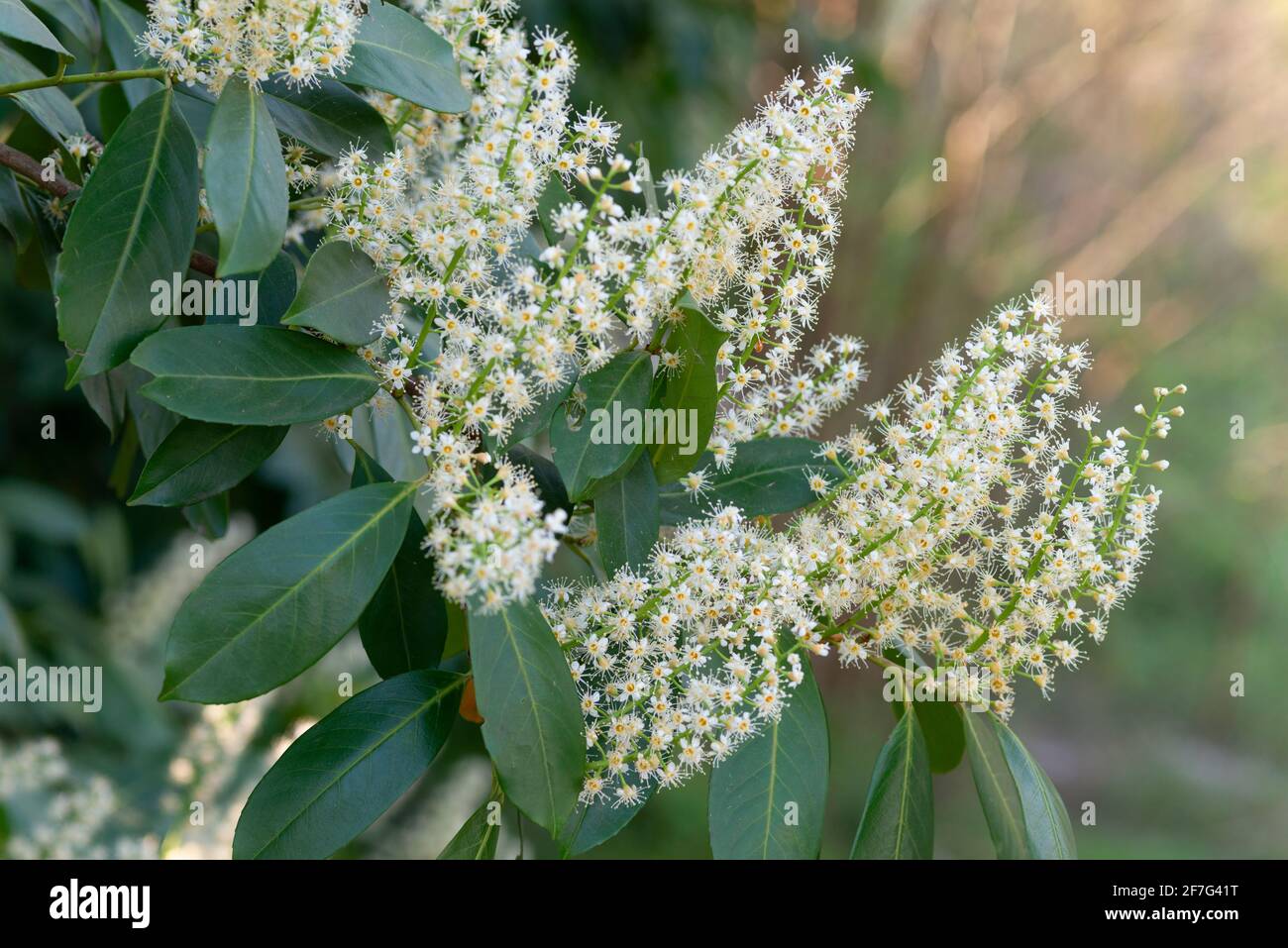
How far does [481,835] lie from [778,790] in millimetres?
229

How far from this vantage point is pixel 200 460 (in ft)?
2.66

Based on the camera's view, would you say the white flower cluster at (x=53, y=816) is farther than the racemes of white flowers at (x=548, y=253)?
Yes

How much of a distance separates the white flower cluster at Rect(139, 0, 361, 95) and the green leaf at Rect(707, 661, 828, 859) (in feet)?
1.85

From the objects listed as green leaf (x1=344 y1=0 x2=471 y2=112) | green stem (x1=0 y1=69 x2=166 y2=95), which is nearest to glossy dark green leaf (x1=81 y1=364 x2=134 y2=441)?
green stem (x1=0 y1=69 x2=166 y2=95)

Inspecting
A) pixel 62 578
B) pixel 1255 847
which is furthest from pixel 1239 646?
pixel 62 578

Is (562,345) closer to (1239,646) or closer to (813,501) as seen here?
(813,501)

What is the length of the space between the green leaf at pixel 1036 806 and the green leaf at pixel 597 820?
30 centimetres

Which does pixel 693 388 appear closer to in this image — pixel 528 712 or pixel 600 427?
pixel 600 427

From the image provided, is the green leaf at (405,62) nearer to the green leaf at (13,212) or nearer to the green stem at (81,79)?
the green stem at (81,79)

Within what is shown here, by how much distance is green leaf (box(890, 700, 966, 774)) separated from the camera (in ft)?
3.05

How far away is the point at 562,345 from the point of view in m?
0.75

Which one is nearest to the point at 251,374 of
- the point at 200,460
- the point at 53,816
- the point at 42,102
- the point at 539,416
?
the point at 200,460

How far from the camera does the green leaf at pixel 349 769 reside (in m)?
0.75

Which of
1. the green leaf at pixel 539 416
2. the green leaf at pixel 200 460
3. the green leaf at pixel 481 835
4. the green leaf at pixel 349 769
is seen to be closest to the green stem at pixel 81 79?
the green leaf at pixel 200 460
